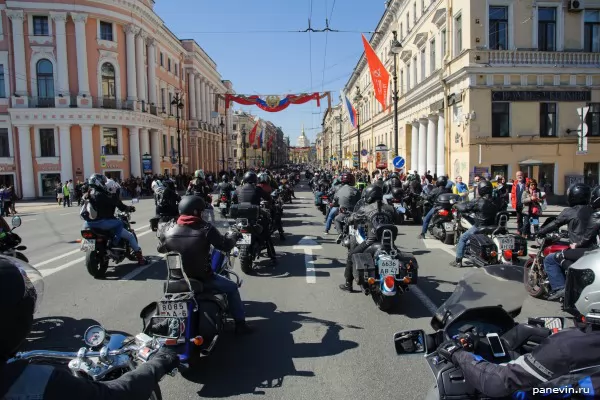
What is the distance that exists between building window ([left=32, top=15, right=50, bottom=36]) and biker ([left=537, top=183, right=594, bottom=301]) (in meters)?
40.6

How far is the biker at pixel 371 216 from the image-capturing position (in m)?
6.59

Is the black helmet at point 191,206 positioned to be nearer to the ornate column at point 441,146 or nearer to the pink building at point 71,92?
the ornate column at point 441,146

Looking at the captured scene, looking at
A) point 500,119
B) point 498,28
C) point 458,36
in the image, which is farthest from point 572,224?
point 458,36

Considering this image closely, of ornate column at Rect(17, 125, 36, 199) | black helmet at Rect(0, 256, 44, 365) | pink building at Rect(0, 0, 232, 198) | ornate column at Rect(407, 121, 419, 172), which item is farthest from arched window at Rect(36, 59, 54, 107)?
black helmet at Rect(0, 256, 44, 365)

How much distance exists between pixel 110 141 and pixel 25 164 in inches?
264

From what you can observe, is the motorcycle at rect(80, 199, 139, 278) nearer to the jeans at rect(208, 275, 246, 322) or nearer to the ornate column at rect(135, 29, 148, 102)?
the jeans at rect(208, 275, 246, 322)

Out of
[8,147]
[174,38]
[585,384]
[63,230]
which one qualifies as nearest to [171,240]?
[585,384]

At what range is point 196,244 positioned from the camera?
454 cm

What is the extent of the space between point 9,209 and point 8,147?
49.6 feet

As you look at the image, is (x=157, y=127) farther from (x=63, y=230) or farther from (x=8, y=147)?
(x=63, y=230)

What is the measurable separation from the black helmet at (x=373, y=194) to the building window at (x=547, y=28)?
19297 mm

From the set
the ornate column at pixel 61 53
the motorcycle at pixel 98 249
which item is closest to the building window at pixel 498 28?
the motorcycle at pixel 98 249

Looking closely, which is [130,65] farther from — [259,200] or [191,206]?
[191,206]

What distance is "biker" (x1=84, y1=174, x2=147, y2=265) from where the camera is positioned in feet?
26.8
